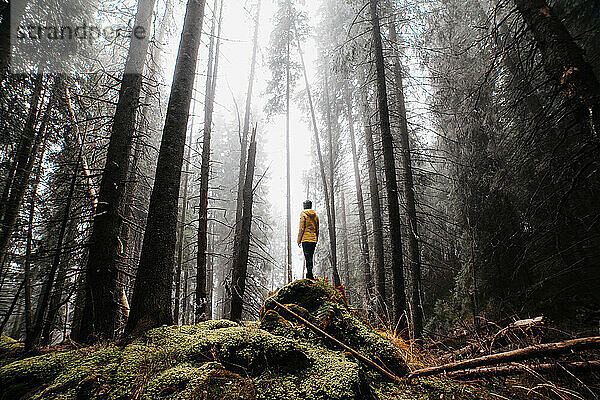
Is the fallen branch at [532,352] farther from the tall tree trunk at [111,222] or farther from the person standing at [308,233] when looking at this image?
the tall tree trunk at [111,222]

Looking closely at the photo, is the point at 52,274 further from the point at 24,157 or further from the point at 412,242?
the point at 412,242

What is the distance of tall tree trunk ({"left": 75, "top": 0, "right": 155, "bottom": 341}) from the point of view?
395 cm

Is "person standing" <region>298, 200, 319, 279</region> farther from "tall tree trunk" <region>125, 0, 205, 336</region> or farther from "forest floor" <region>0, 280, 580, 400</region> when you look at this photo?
"forest floor" <region>0, 280, 580, 400</region>

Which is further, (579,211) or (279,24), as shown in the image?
(279,24)

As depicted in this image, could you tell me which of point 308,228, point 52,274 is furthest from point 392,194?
point 52,274

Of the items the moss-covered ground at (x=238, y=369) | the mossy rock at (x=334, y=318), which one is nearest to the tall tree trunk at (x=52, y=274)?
the moss-covered ground at (x=238, y=369)

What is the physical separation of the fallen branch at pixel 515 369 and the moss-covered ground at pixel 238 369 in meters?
0.09

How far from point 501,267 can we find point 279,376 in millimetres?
9328

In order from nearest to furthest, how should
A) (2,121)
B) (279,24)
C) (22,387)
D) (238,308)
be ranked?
(22,387) < (238,308) < (2,121) < (279,24)

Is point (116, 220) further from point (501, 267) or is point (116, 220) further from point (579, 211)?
point (501, 267)

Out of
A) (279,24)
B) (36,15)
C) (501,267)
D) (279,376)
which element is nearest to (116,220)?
(279,376)

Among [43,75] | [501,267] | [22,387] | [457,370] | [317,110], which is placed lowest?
[22,387]

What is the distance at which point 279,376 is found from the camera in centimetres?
191

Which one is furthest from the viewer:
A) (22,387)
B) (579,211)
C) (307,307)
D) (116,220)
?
(579,211)
